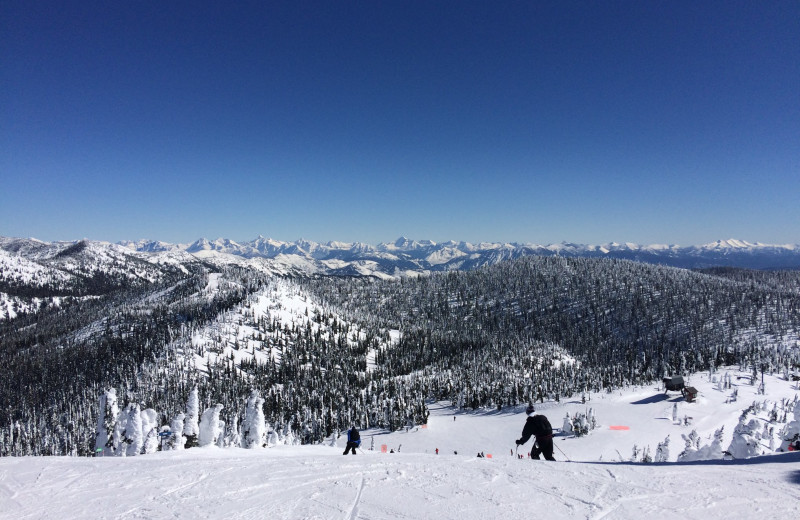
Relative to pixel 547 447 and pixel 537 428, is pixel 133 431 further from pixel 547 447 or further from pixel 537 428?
pixel 547 447

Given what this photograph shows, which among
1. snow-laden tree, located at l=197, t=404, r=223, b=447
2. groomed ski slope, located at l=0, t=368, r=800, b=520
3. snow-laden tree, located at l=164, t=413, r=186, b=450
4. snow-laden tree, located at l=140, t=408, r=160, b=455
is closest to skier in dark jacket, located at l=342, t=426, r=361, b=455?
groomed ski slope, located at l=0, t=368, r=800, b=520

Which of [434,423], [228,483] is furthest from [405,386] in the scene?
[228,483]

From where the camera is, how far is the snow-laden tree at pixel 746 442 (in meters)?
28.5

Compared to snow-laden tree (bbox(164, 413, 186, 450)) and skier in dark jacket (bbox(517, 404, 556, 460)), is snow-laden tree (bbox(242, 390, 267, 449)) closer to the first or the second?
snow-laden tree (bbox(164, 413, 186, 450))

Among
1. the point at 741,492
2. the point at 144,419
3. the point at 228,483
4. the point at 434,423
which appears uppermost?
the point at 741,492

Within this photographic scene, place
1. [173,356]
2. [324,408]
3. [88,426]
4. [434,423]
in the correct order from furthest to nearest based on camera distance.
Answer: [173,356] < [324,408] < [88,426] < [434,423]

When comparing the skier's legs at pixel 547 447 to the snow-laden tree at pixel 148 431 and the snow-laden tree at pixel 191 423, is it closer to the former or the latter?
the snow-laden tree at pixel 148 431

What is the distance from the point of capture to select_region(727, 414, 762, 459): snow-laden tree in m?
28.5

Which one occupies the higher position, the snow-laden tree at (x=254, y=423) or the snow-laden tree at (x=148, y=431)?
the snow-laden tree at (x=148, y=431)

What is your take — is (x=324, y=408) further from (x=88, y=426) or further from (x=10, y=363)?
(x=10, y=363)

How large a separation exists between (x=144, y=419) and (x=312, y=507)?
41982 millimetres

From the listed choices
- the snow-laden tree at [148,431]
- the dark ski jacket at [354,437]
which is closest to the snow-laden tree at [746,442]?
the dark ski jacket at [354,437]

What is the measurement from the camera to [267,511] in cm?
1148

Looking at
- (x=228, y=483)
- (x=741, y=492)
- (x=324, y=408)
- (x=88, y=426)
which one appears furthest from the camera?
(x=324, y=408)
